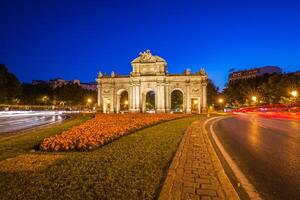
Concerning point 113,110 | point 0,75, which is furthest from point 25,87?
point 113,110

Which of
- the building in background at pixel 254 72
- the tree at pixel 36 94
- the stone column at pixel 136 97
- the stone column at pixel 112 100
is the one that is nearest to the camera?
the stone column at pixel 136 97

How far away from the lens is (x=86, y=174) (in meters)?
6.20

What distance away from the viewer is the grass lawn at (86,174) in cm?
493

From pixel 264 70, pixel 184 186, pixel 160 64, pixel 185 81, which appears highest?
pixel 264 70

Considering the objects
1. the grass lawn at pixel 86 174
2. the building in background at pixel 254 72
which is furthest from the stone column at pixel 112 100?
the building in background at pixel 254 72

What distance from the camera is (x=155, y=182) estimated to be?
218 inches

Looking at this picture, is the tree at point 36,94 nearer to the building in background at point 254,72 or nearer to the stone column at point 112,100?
the stone column at point 112,100

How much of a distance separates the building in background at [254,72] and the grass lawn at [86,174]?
495 feet

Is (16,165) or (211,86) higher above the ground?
(211,86)

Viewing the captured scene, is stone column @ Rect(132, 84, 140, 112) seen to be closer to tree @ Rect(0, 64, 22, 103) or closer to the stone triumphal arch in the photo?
the stone triumphal arch

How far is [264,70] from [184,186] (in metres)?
160

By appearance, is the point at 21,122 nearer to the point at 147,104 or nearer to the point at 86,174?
the point at 86,174

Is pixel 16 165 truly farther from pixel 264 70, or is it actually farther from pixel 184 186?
pixel 264 70

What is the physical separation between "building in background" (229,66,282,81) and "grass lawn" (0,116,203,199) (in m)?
151
